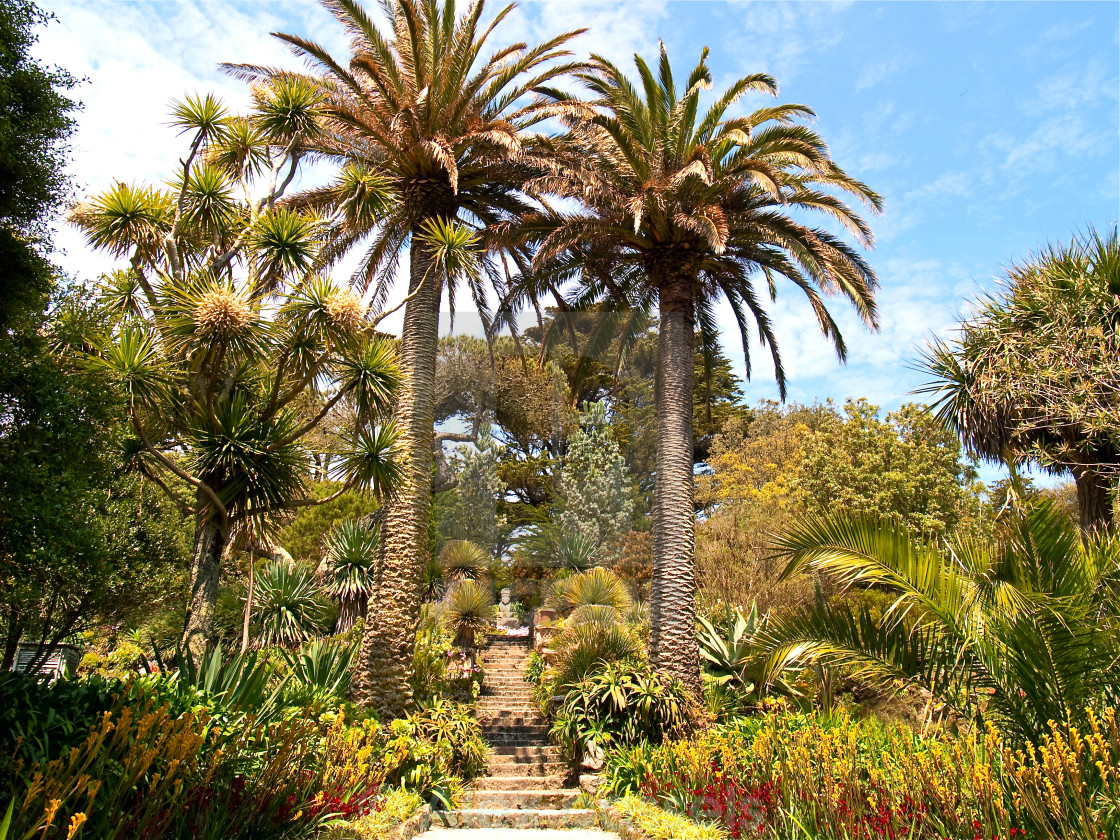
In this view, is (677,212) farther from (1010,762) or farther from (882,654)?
(1010,762)

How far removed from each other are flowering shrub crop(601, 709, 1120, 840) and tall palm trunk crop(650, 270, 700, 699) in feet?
11.6

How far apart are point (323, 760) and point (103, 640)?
42.6 feet

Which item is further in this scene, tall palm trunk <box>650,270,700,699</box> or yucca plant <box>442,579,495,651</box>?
yucca plant <box>442,579,495,651</box>

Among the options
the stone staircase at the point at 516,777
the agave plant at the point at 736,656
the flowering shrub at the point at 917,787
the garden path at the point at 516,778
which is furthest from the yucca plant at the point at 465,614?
the flowering shrub at the point at 917,787

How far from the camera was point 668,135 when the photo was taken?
1166cm

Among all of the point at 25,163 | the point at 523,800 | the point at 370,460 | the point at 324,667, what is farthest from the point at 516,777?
the point at 25,163

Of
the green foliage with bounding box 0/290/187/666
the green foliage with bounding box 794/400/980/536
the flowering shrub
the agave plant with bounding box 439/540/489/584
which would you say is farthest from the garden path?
the green foliage with bounding box 794/400/980/536

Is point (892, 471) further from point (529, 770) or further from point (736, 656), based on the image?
point (529, 770)

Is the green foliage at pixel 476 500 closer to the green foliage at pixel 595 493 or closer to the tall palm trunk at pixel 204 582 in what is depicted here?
the green foliage at pixel 595 493

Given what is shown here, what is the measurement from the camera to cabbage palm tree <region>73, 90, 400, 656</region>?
26.6ft

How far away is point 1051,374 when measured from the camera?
9.09 metres

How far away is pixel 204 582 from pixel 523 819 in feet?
15.8

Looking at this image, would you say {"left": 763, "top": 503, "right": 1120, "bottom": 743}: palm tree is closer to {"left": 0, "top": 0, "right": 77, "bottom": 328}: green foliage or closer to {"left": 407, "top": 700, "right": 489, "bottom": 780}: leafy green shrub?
{"left": 407, "top": 700, "right": 489, "bottom": 780}: leafy green shrub

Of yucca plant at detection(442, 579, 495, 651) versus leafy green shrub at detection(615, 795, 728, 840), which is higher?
yucca plant at detection(442, 579, 495, 651)
